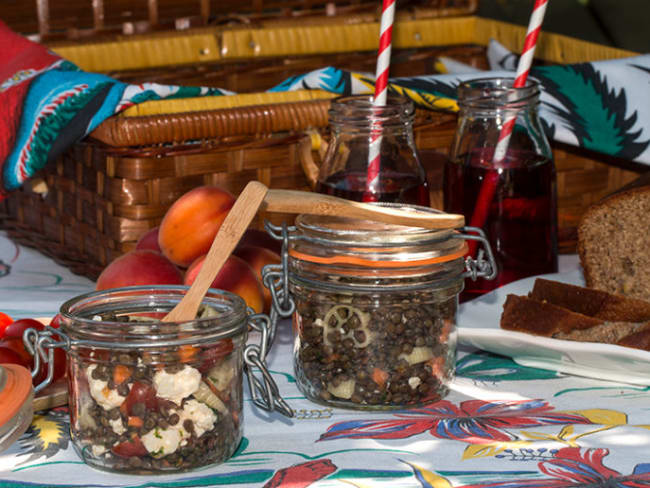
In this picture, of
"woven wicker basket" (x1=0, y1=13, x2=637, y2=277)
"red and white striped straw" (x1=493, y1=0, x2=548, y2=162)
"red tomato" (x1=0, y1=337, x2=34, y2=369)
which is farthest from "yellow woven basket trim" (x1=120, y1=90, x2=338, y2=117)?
"red tomato" (x1=0, y1=337, x2=34, y2=369)

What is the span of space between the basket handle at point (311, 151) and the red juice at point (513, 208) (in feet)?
0.52

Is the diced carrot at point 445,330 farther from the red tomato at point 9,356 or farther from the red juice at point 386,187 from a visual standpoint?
the red tomato at point 9,356

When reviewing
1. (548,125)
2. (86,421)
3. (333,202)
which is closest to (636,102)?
(548,125)

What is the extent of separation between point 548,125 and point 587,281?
223 mm

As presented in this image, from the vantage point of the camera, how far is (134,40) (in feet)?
6.11

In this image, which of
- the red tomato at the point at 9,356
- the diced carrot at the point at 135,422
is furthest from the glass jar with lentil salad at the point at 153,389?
the red tomato at the point at 9,356

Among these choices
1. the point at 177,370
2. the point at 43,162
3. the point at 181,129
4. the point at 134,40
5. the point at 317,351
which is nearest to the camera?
the point at 177,370

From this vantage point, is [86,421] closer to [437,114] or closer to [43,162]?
[43,162]

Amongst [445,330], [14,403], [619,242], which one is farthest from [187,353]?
[619,242]

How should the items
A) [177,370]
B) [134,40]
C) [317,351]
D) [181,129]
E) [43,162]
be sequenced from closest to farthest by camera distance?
1. [177,370]
2. [317,351]
3. [181,129]
4. [43,162]
5. [134,40]

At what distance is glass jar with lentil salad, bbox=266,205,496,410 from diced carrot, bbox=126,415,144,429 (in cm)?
18

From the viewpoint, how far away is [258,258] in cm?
106

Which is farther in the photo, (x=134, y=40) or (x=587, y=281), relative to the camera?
(x=134, y=40)

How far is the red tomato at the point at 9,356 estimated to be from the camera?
82cm
